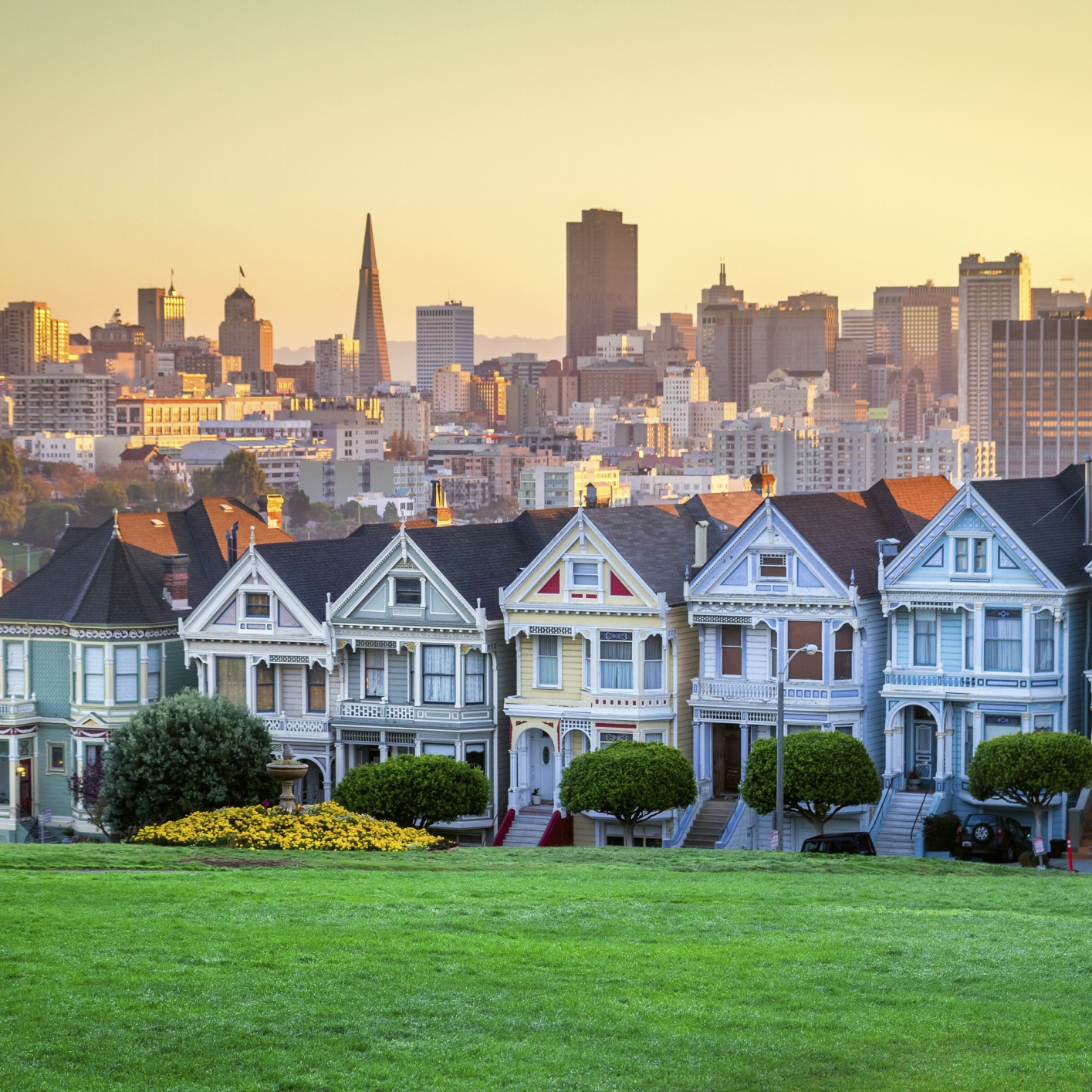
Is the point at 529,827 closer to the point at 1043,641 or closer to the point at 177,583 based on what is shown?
the point at 1043,641

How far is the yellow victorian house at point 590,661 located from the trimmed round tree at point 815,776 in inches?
154

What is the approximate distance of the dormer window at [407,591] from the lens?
181ft

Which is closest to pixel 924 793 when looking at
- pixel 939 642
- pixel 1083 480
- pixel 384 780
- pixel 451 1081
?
pixel 939 642

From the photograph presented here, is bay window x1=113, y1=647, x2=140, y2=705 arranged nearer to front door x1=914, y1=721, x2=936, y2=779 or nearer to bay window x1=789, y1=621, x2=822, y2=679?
bay window x1=789, y1=621, x2=822, y2=679

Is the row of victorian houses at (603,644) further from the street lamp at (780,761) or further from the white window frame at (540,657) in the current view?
the street lamp at (780,761)

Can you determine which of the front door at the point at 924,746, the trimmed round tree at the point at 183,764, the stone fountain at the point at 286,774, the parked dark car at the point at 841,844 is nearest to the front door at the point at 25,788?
the trimmed round tree at the point at 183,764

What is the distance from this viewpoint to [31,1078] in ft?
65.8

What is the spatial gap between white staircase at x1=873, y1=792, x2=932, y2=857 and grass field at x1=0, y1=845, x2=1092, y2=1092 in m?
15.6

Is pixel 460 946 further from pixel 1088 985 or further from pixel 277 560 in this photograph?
pixel 277 560

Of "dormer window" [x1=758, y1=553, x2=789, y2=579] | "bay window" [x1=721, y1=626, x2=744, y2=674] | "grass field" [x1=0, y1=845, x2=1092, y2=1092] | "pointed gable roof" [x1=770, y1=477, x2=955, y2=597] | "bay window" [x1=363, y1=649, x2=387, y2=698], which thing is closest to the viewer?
"grass field" [x1=0, y1=845, x2=1092, y2=1092]

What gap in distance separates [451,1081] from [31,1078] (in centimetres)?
380

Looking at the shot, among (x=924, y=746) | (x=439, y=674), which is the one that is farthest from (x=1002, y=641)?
(x=439, y=674)

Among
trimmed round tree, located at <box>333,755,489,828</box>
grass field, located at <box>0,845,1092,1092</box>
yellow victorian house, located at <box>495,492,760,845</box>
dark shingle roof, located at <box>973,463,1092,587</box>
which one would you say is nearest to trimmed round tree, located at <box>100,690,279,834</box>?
trimmed round tree, located at <box>333,755,489,828</box>

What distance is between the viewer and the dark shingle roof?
162ft
